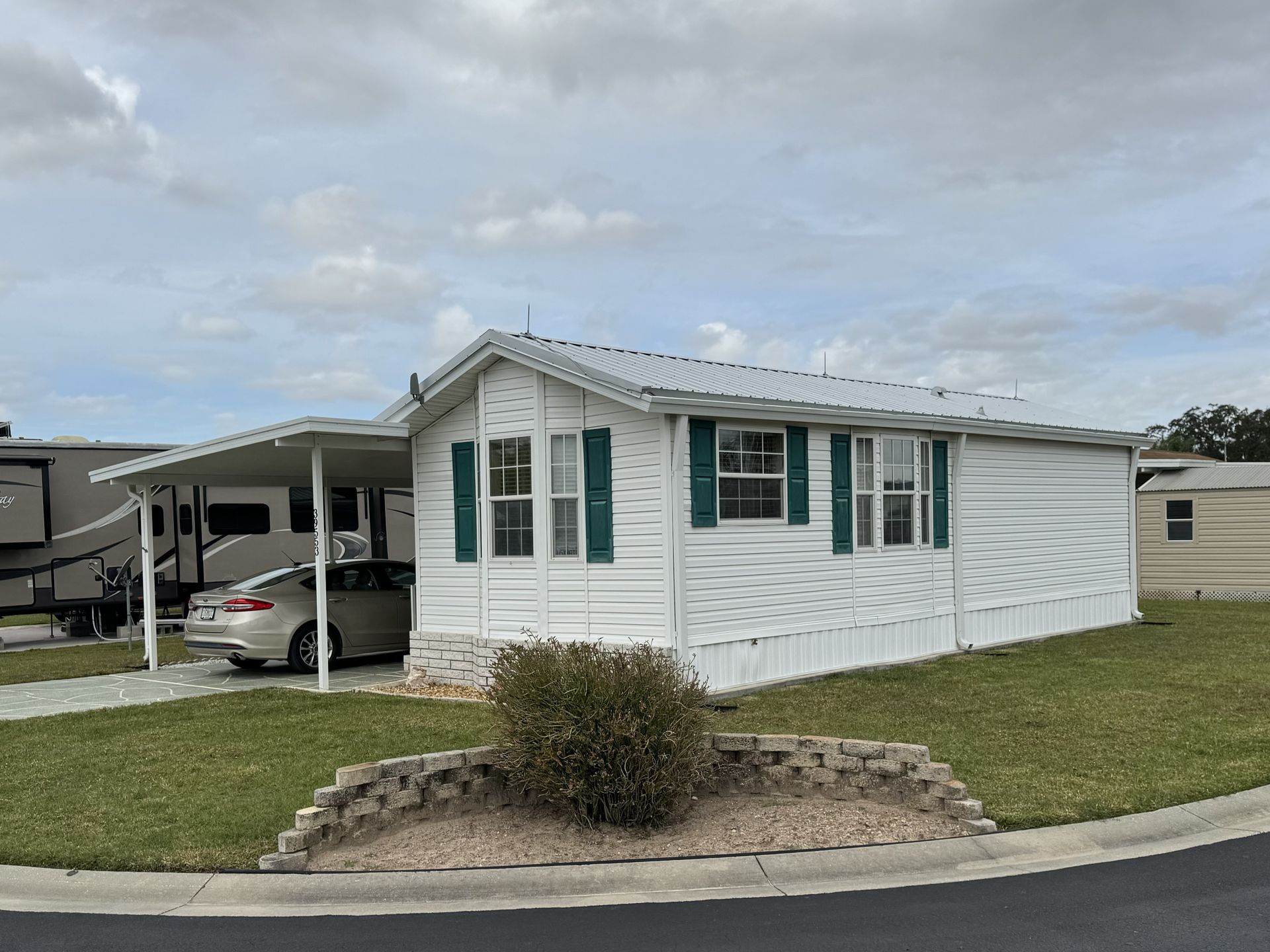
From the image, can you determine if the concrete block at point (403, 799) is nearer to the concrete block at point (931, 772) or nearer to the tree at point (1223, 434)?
the concrete block at point (931, 772)

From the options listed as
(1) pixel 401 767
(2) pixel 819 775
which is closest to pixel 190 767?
(1) pixel 401 767

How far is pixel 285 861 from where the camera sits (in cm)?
562

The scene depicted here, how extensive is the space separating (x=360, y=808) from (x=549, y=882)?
127 cm

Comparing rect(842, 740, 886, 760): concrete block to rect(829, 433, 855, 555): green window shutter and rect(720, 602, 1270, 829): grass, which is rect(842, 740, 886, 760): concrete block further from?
rect(829, 433, 855, 555): green window shutter

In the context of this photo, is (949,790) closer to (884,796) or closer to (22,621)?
(884,796)

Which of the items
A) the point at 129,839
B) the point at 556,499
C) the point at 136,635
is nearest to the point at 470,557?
the point at 556,499

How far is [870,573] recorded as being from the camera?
1252cm

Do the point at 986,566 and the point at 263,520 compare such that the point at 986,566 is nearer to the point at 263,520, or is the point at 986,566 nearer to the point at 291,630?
the point at 291,630

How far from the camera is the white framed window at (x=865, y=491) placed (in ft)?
40.9

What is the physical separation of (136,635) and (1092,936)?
1845 cm

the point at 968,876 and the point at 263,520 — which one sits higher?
the point at 263,520

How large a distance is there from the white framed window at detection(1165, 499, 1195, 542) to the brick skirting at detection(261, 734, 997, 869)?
19570 mm

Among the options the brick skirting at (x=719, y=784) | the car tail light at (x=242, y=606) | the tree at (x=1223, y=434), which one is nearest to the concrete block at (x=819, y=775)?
the brick skirting at (x=719, y=784)

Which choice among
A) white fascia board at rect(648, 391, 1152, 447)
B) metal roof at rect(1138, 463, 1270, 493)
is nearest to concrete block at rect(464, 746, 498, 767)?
white fascia board at rect(648, 391, 1152, 447)
